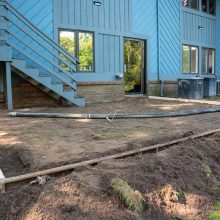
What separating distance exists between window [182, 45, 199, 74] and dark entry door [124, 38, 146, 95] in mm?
2892

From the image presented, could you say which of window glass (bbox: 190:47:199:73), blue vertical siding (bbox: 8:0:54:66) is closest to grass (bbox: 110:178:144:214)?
blue vertical siding (bbox: 8:0:54:66)

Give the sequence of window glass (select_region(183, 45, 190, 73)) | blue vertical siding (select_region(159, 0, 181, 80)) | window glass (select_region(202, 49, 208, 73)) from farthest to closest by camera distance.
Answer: window glass (select_region(202, 49, 208, 73)), window glass (select_region(183, 45, 190, 73)), blue vertical siding (select_region(159, 0, 181, 80))

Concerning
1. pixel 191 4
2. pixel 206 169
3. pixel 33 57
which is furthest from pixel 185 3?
pixel 206 169

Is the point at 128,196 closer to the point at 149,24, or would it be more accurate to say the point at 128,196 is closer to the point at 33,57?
the point at 33,57

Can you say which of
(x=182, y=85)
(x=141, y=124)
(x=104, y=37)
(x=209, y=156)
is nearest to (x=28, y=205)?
(x=209, y=156)

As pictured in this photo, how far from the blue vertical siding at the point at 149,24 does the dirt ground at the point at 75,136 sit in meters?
6.25

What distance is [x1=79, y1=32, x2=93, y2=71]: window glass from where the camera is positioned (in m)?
11.4

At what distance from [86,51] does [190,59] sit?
256 inches

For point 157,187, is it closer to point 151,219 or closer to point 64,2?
point 151,219

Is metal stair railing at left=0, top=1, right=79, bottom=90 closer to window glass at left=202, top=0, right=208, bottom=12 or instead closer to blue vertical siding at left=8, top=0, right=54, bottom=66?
blue vertical siding at left=8, top=0, right=54, bottom=66

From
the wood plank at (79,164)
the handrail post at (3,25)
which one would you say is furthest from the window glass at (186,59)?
the wood plank at (79,164)

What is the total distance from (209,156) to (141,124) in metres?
2.16

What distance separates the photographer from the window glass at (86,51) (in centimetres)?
1137

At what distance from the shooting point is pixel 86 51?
37.8 feet
